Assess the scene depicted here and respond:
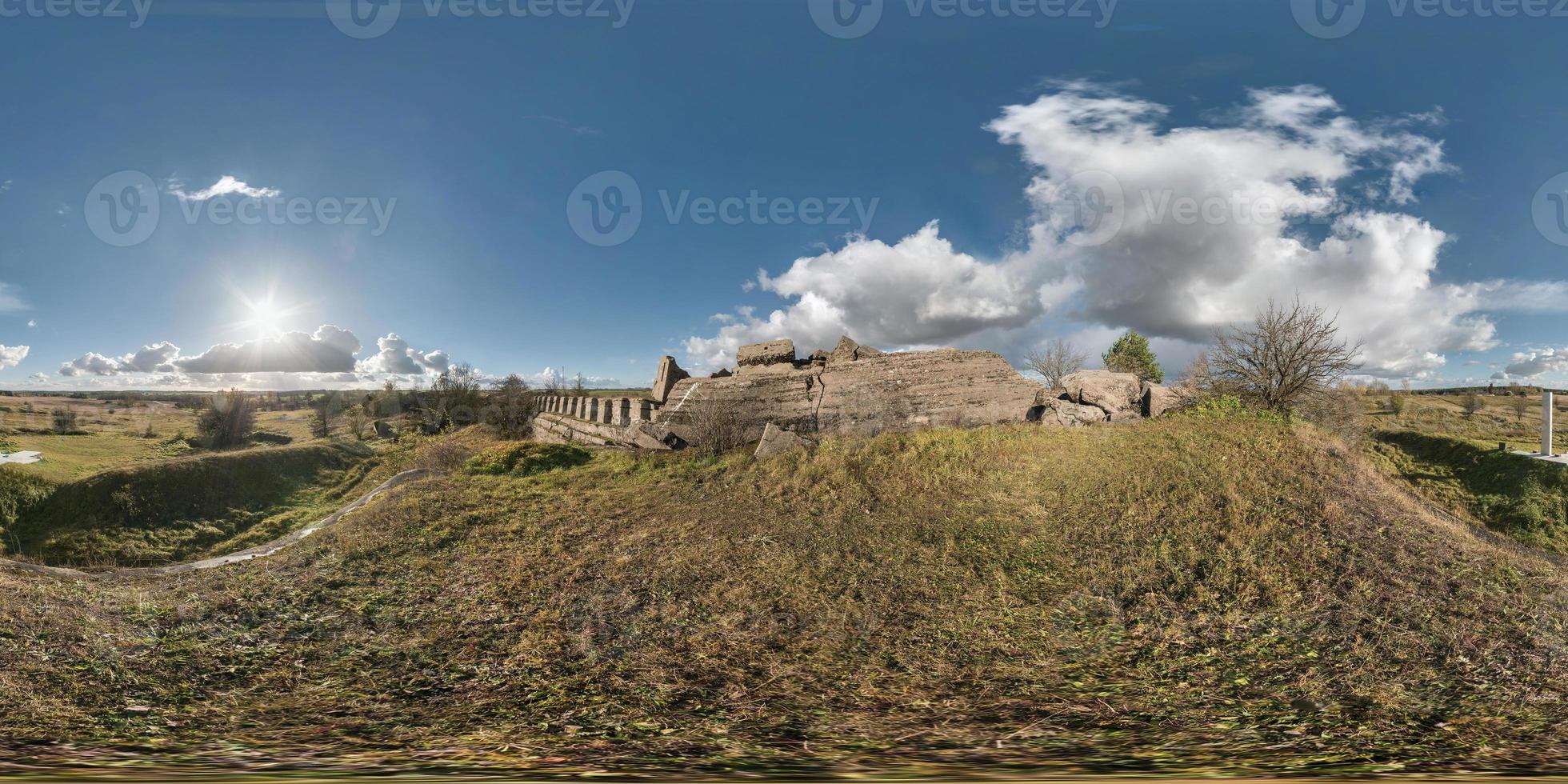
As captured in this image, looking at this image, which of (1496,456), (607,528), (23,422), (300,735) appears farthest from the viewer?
(1496,456)

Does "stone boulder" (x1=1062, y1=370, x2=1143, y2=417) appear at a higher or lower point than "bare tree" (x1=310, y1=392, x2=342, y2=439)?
higher

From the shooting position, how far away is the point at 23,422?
36.0 feet

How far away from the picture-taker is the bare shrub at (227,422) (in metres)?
13.9

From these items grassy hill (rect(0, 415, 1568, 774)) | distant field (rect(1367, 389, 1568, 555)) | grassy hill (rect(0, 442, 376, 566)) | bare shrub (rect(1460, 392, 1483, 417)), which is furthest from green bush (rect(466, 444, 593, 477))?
bare shrub (rect(1460, 392, 1483, 417))

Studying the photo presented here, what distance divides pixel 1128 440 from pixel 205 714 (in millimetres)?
11644

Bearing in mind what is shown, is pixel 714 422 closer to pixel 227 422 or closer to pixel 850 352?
pixel 850 352

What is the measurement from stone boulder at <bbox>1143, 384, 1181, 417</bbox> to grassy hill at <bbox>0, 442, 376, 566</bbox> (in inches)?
690

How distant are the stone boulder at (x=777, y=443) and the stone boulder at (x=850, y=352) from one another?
2.62 metres

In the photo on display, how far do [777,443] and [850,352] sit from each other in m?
3.35

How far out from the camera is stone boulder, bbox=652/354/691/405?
13938 mm

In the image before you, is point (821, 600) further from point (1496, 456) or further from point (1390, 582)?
point (1496, 456)

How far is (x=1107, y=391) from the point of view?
1293 centimetres

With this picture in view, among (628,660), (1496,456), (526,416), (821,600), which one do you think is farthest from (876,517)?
(1496,456)

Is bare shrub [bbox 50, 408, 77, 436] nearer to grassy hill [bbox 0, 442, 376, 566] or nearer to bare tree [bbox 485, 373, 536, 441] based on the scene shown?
grassy hill [bbox 0, 442, 376, 566]
